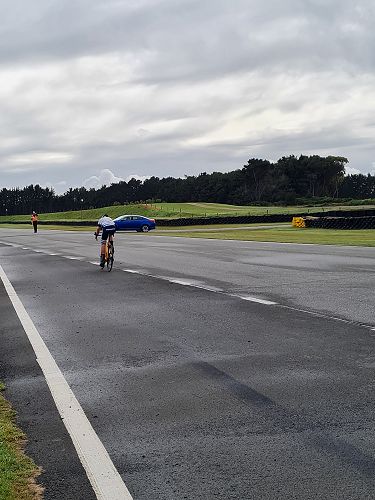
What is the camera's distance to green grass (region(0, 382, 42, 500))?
3.89 meters

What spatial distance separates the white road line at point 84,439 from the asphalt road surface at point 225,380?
3.2 inches

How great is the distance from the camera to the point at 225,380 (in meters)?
6.38

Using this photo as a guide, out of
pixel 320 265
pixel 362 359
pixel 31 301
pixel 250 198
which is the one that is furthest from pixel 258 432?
pixel 250 198

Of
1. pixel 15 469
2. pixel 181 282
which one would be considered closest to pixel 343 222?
pixel 181 282

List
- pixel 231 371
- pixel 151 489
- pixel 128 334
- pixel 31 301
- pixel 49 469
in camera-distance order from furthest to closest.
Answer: pixel 31 301 → pixel 128 334 → pixel 231 371 → pixel 49 469 → pixel 151 489

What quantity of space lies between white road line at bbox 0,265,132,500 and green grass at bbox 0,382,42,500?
0.34 meters

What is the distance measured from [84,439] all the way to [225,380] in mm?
1853

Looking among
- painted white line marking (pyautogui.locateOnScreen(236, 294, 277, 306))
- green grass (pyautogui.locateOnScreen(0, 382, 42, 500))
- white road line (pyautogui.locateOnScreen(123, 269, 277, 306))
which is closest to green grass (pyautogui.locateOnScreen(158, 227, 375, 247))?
white road line (pyautogui.locateOnScreen(123, 269, 277, 306))

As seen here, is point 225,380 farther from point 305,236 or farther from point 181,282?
point 305,236

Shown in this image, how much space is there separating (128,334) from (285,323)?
2.13 metres

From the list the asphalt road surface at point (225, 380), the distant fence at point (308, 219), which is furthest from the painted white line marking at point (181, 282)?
the distant fence at point (308, 219)

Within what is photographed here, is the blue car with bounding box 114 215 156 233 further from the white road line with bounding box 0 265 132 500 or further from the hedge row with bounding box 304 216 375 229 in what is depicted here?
the white road line with bounding box 0 265 132 500

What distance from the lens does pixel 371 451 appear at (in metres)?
4.40

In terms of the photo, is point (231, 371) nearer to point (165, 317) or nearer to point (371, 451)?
point (371, 451)
